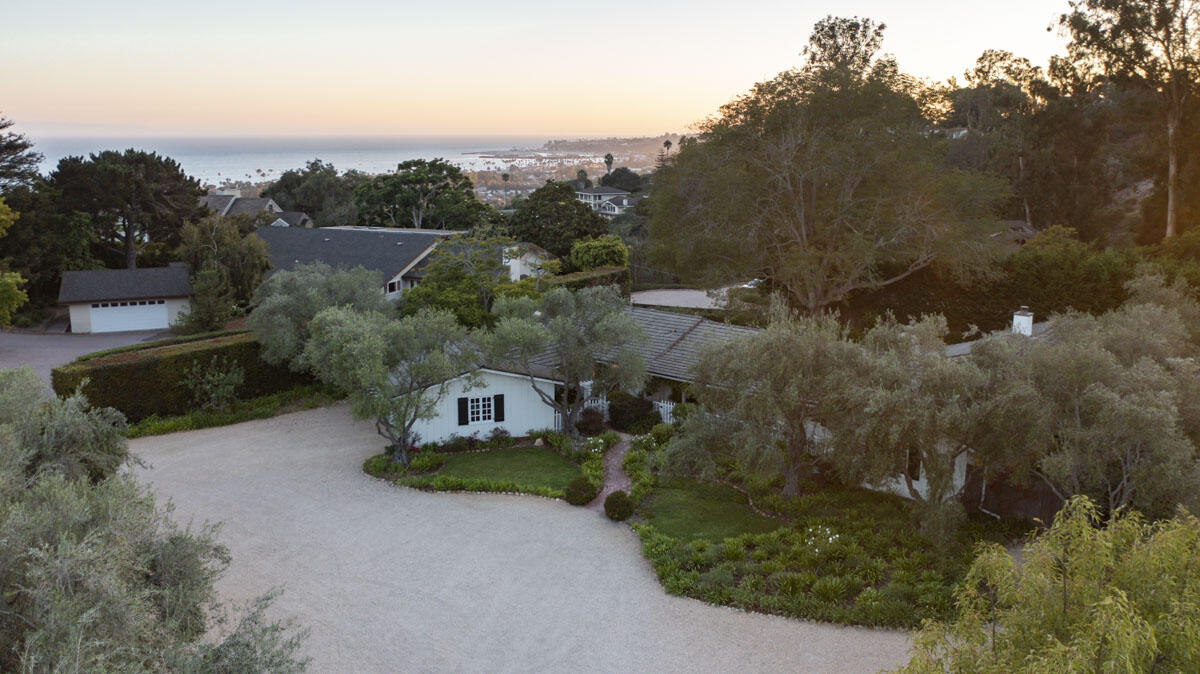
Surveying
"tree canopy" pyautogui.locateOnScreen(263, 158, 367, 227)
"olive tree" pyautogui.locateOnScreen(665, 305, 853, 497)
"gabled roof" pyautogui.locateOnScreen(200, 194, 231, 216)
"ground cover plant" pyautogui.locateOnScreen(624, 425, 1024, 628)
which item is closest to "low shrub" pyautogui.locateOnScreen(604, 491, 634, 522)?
"ground cover plant" pyautogui.locateOnScreen(624, 425, 1024, 628)

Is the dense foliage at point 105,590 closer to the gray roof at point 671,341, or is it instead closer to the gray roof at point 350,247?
the gray roof at point 671,341

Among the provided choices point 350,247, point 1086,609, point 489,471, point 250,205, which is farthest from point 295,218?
point 1086,609

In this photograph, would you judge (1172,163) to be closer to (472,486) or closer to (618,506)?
(618,506)

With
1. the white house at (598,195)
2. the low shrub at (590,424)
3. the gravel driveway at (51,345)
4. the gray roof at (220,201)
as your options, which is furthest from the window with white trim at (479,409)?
the white house at (598,195)

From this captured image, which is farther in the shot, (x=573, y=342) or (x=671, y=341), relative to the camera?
(x=671, y=341)

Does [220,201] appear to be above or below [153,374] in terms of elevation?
above

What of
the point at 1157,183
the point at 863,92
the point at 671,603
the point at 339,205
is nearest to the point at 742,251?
the point at 863,92

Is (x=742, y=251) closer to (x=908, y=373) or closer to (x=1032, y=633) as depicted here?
(x=908, y=373)
